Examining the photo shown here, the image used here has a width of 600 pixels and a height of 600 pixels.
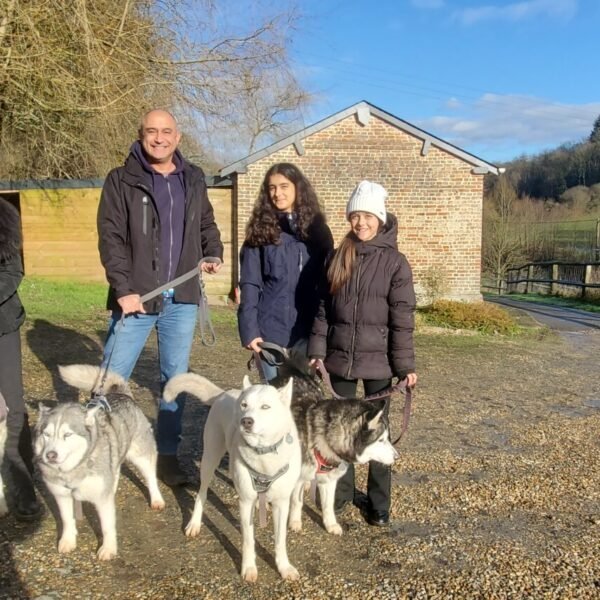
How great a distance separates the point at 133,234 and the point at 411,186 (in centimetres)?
1294

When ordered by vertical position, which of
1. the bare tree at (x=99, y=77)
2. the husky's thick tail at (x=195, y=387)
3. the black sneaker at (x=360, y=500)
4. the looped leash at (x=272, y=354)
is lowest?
the black sneaker at (x=360, y=500)

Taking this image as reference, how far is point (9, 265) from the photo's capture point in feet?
10.9

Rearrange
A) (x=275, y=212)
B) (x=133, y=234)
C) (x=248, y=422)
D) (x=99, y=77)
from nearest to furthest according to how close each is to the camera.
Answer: (x=248, y=422) < (x=133, y=234) < (x=275, y=212) < (x=99, y=77)

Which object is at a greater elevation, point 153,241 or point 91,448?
point 153,241

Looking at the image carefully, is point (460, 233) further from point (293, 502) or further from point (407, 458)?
point (293, 502)

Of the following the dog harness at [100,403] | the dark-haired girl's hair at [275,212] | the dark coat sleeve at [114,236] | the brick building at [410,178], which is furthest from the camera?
the brick building at [410,178]

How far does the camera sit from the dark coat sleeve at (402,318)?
3.61 meters

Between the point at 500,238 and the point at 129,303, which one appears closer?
the point at 129,303

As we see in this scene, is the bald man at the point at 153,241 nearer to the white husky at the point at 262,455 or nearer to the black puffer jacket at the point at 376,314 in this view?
the white husky at the point at 262,455

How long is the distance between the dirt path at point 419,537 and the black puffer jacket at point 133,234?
4.77 feet

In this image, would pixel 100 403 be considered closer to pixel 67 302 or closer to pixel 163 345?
pixel 163 345

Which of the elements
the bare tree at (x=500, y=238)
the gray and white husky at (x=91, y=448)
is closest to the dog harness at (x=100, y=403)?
the gray and white husky at (x=91, y=448)

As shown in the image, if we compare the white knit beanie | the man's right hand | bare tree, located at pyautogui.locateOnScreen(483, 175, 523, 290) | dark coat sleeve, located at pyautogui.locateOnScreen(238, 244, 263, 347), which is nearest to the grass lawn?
the man's right hand

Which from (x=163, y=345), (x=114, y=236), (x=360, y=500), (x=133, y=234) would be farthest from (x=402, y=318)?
(x=114, y=236)
